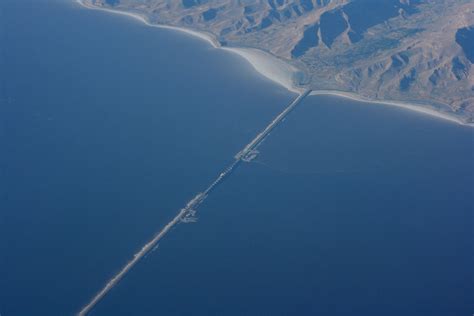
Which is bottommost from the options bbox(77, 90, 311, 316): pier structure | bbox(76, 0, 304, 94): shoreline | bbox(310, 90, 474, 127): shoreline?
bbox(77, 90, 311, 316): pier structure

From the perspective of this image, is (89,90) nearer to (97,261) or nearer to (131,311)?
(97,261)

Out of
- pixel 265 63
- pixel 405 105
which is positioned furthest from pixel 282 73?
pixel 405 105

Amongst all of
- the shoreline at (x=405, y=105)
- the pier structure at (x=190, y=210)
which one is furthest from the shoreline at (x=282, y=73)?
the pier structure at (x=190, y=210)

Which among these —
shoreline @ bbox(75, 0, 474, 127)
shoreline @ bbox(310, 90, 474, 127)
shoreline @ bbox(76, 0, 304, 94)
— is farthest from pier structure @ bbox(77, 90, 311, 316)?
shoreline @ bbox(76, 0, 304, 94)

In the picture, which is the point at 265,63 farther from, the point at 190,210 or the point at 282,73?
the point at 190,210

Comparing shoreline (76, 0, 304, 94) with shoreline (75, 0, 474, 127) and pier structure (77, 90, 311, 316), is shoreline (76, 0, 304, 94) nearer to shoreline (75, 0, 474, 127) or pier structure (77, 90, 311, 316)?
shoreline (75, 0, 474, 127)

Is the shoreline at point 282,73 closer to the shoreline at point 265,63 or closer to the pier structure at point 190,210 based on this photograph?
the shoreline at point 265,63
